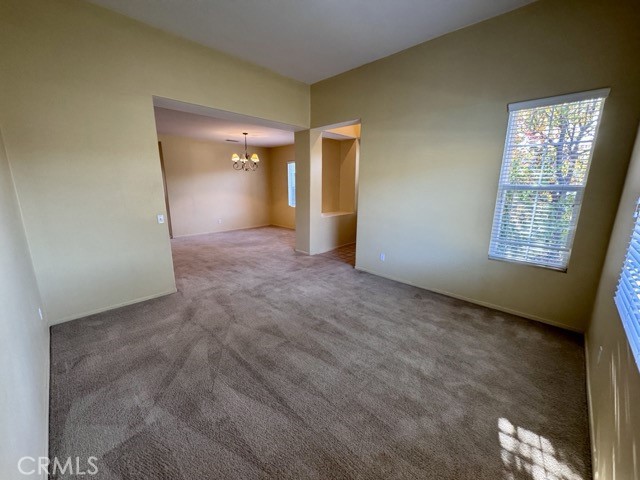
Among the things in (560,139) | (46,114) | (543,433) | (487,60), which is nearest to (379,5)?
(487,60)

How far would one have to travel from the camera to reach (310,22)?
110 inches

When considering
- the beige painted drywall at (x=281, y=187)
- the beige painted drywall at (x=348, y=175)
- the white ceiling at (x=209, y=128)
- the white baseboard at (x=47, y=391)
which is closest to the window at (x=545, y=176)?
the beige painted drywall at (x=348, y=175)

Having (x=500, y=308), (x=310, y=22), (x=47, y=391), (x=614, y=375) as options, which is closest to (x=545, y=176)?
(x=500, y=308)

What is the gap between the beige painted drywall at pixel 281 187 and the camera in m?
8.41

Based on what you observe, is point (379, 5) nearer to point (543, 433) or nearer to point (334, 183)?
point (543, 433)

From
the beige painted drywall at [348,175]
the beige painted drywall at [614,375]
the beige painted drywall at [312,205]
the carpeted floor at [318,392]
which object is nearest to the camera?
the beige painted drywall at [614,375]

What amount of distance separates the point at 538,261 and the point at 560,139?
1.22 metres

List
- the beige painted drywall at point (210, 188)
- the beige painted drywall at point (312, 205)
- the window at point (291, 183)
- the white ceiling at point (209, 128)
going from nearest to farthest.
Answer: the white ceiling at point (209, 128)
the beige painted drywall at point (312, 205)
the beige painted drywall at point (210, 188)
the window at point (291, 183)

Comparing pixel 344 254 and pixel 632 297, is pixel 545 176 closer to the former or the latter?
pixel 632 297

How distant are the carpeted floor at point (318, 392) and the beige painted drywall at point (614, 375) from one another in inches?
7.4

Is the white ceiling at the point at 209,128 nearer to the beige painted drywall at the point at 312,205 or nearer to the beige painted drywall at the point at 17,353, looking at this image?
the beige painted drywall at the point at 312,205

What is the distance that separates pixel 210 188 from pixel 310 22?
5883 millimetres

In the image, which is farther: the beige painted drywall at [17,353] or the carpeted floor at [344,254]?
the carpeted floor at [344,254]

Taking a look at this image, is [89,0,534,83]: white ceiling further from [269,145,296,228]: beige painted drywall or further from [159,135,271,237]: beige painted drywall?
[269,145,296,228]: beige painted drywall
